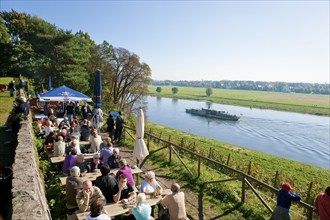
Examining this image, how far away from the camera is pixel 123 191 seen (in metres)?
5.61

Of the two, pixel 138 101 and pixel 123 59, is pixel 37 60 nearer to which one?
pixel 123 59

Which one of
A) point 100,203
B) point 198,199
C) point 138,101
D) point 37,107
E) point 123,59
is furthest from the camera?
point 138,101

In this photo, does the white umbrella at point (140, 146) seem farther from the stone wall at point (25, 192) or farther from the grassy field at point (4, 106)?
the grassy field at point (4, 106)

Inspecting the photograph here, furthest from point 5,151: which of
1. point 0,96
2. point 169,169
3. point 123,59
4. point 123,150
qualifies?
point 123,59

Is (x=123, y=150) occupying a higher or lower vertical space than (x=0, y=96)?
lower

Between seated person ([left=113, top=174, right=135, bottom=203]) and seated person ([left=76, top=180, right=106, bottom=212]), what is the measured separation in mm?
416

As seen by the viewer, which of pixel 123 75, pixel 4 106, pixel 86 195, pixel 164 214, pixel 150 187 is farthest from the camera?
pixel 123 75

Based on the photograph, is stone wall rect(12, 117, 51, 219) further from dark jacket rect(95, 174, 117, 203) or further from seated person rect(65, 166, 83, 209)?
dark jacket rect(95, 174, 117, 203)

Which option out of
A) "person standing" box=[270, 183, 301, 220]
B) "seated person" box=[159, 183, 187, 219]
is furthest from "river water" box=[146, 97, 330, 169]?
"seated person" box=[159, 183, 187, 219]

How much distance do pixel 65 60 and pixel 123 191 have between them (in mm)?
26967

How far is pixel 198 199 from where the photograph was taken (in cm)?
784

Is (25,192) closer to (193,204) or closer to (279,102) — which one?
(193,204)

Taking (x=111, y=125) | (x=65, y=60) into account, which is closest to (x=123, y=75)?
(x=65, y=60)

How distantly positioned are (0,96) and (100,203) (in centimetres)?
2100
